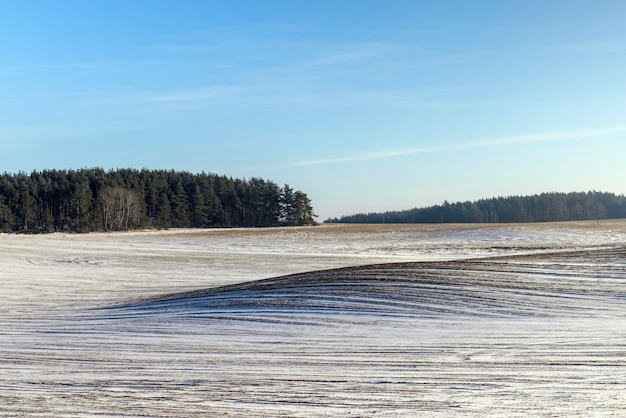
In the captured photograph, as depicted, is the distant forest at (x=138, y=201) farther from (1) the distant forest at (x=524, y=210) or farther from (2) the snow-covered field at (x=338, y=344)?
(2) the snow-covered field at (x=338, y=344)

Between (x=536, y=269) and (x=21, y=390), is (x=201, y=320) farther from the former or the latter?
(x=536, y=269)

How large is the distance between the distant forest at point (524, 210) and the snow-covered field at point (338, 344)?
121571mm

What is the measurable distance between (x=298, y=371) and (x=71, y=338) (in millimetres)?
5939

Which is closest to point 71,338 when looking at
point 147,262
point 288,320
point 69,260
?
point 288,320

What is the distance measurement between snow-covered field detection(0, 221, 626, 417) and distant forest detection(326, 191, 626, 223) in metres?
122

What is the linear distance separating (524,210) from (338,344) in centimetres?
13712

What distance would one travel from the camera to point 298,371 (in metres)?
8.98

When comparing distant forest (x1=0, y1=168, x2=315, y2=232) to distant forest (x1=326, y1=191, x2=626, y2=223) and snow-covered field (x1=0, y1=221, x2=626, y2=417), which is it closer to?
distant forest (x1=326, y1=191, x2=626, y2=223)

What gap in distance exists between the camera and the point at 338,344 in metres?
10.9

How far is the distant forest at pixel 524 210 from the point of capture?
5492 inches

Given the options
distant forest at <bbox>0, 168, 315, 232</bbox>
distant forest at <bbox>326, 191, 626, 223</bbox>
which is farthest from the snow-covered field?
distant forest at <bbox>326, 191, 626, 223</bbox>

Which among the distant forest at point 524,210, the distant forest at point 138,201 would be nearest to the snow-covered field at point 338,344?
the distant forest at point 138,201

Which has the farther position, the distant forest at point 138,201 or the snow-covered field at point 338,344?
the distant forest at point 138,201

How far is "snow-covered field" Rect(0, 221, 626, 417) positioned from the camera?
7332 mm
